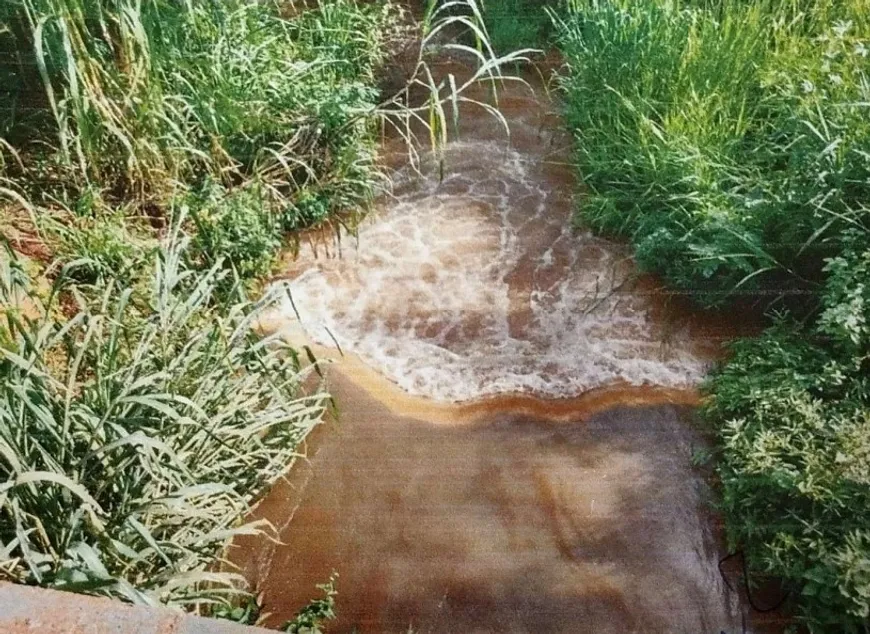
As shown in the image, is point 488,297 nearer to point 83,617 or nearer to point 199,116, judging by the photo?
point 199,116

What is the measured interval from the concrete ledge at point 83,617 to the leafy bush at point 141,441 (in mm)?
256

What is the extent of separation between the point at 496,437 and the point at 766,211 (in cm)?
144

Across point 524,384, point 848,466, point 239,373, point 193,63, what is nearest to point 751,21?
point 524,384

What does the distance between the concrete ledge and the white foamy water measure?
166cm

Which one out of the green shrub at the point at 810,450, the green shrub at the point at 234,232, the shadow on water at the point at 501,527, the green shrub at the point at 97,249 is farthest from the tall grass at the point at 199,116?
the green shrub at the point at 810,450

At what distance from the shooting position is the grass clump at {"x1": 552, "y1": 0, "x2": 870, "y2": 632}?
2.26m

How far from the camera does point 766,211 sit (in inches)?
122

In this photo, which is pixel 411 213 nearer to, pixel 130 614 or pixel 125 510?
pixel 125 510

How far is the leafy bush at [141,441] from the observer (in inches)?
77.5

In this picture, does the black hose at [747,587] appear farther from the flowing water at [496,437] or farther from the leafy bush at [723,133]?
the leafy bush at [723,133]

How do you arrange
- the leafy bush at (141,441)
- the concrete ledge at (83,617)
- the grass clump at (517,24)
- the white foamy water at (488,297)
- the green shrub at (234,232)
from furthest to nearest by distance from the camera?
the grass clump at (517,24), the green shrub at (234,232), the white foamy water at (488,297), the leafy bush at (141,441), the concrete ledge at (83,617)

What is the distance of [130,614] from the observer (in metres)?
1.52

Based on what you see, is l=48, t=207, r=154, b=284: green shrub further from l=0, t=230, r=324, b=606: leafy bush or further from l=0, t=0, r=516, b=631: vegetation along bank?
l=0, t=230, r=324, b=606: leafy bush

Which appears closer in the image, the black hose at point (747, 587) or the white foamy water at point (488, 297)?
the black hose at point (747, 587)
